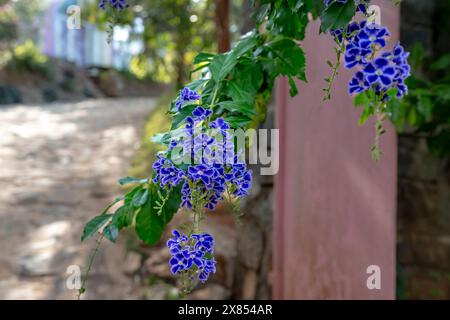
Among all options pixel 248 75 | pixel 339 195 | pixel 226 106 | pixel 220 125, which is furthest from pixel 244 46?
pixel 339 195

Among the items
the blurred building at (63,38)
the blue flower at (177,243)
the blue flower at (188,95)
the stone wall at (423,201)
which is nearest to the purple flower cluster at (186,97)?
the blue flower at (188,95)

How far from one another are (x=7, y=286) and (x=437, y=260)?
2.08 metres

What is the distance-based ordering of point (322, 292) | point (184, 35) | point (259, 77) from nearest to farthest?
point (259, 77), point (322, 292), point (184, 35)

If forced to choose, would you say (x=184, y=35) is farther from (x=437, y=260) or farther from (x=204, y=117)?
(x=204, y=117)

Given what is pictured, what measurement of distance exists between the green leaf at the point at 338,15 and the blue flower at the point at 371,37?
0.04 meters

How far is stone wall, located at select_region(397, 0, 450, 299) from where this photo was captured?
2488mm

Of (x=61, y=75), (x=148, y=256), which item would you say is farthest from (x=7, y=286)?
(x=61, y=75)

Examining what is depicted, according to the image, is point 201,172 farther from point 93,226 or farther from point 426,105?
point 426,105

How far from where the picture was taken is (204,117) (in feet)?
2.71

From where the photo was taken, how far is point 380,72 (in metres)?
0.70

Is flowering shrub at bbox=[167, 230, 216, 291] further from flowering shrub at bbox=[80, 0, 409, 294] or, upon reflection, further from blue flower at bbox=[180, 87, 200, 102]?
blue flower at bbox=[180, 87, 200, 102]

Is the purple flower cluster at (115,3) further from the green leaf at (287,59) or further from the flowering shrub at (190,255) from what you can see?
the flowering shrub at (190,255)

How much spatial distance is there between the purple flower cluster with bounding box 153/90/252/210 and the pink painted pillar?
1149mm

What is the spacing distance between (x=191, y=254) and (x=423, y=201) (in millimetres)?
2001
